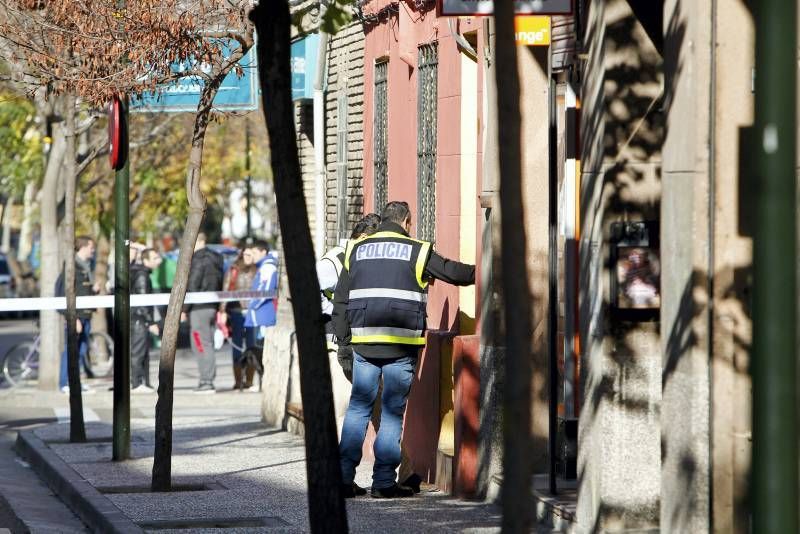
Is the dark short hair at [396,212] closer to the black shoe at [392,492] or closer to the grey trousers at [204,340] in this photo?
the black shoe at [392,492]

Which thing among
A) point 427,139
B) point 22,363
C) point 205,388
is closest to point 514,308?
point 427,139

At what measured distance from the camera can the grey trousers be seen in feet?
68.7

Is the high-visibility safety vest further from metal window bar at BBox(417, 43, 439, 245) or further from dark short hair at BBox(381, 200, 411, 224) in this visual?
metal window bar at BBox(417, 43, 439, 245)

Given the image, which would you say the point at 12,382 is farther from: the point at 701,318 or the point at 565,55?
the point at 701,318

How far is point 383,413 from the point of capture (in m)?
11.0

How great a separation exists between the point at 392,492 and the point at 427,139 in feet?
10.4

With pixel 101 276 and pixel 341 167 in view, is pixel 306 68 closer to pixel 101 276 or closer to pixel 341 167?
pixel 341 167

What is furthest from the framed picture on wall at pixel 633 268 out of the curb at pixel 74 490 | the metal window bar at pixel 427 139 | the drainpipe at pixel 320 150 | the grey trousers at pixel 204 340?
the grey trousers at pixel 204 340

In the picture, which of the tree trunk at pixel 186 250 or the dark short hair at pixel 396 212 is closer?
the dark short hair at pixel 396 212

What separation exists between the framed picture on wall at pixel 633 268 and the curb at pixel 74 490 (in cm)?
301

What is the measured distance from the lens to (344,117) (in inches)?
644

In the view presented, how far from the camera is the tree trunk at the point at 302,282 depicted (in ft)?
20.2

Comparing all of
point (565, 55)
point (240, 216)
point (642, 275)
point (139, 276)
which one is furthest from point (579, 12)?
point (240, 216)

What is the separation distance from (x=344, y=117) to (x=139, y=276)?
6.31 metres
